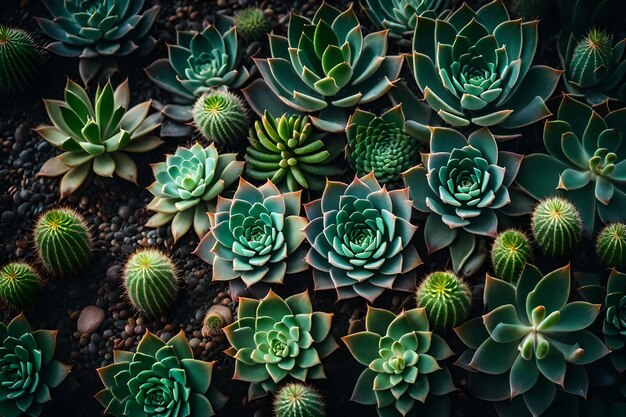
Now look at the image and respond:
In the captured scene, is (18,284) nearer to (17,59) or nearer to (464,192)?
(17,59)

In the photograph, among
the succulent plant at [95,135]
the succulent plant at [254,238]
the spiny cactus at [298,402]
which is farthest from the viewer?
the succulent plant at [95,135]

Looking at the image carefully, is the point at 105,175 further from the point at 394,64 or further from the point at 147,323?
the point at 394,64

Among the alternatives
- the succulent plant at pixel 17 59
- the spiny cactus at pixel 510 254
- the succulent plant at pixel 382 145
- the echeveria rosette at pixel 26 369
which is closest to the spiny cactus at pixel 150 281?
the echeveria rosette at pixel 26 369

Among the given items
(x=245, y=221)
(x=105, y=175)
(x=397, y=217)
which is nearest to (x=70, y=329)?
(x=105, y=175)

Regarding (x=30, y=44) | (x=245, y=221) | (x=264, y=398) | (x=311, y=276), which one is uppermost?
(x=30, y=44)

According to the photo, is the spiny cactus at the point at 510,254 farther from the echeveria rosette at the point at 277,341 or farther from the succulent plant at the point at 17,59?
the succulent plant at the point at 17,59

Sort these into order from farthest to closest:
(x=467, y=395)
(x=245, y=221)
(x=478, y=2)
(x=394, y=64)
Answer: (x=478, y=2) < (x=394, y=64) < (x=245, y=221) < (x=467, y=395)

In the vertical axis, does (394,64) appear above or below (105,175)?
above
